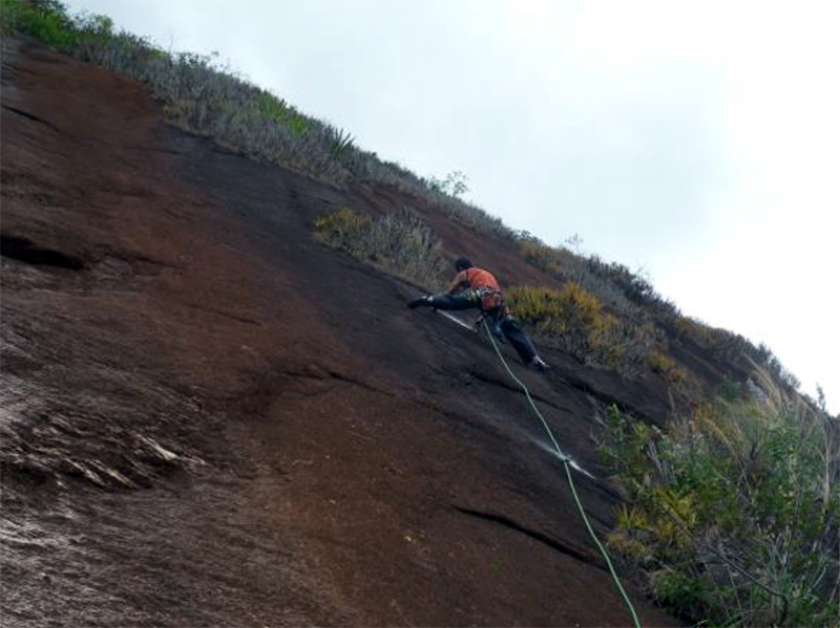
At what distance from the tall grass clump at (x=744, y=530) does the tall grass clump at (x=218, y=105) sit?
316 inches

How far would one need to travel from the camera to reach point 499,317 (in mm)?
12305

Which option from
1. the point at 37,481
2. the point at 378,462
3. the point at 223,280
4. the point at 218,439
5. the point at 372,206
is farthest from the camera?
the point at 372,206

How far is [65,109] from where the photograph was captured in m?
12.2

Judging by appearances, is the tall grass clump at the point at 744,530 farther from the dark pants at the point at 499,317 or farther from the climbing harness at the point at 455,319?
the climbing harness at the point at 455,319

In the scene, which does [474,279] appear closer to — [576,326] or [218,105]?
[576,326]

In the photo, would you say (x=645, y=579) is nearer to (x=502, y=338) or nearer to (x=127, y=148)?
(x=502, y=338)

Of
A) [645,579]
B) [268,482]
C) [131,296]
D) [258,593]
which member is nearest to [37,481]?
[258,593]

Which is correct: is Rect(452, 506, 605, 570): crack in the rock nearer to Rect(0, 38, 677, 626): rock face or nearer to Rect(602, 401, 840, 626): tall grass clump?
Rect(0, 38, 677, 626): rock face

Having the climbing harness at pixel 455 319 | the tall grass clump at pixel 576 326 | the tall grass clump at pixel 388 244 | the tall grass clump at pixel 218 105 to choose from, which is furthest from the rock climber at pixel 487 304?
the tall grass clump at pixel 218 105

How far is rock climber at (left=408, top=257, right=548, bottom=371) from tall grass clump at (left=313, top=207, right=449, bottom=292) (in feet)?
1.62

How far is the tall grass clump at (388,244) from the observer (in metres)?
12.4

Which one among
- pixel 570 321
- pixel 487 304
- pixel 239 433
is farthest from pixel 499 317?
pixel 239 433

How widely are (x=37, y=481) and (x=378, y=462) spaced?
2505mm

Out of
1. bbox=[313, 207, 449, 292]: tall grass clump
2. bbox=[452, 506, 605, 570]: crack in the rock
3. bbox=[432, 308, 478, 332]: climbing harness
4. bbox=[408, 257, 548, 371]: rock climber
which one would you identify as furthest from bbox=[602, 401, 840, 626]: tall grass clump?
bbox=[313, 207, 449, 292]: tall grass clump
